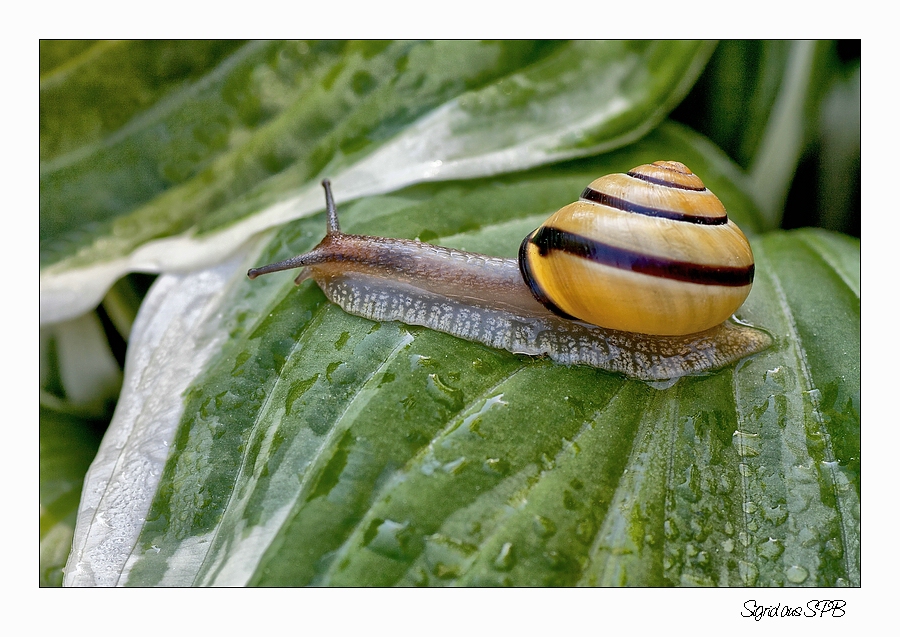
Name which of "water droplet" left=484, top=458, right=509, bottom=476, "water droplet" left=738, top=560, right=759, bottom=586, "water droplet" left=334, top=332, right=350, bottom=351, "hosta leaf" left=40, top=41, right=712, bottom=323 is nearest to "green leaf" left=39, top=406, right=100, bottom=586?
"hosta leaf" left=40, top=41, right=712, bottom=323

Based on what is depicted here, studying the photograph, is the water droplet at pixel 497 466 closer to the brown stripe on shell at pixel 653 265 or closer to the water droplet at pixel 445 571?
the water droplet at pixel 445 571

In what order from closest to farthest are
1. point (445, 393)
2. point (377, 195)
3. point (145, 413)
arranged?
1. point (445, 393)
2. point (145, 413)
3. point (377, 195)

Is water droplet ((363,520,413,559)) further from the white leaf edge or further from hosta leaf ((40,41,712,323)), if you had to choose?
hosta leaf ((40,41,712,323))

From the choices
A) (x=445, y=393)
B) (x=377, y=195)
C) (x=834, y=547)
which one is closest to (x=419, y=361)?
(x=445, y=393)

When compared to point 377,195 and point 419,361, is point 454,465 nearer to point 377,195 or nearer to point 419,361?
point 419,361

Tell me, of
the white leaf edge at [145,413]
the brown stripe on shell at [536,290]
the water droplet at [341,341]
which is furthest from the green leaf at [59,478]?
the brown stripe on shell at [536,290]

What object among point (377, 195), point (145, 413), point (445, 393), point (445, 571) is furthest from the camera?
point (377, 195)
